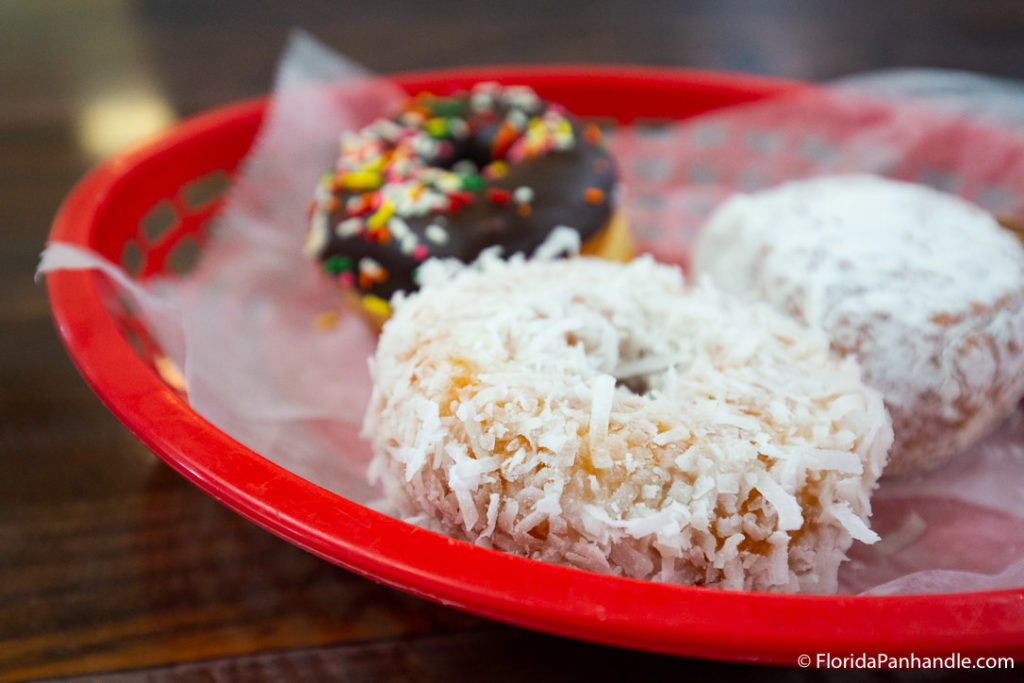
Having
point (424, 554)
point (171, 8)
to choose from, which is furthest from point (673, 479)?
point (171, 8)

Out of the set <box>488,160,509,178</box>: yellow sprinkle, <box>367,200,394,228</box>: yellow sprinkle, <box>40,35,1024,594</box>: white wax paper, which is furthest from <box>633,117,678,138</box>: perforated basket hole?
<box>367,200,394,228</box>: yellow sprinkle

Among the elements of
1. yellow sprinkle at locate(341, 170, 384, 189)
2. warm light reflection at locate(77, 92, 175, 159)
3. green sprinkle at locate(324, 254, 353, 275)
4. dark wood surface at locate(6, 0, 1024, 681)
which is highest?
yellow sprinkle at locate(341, 170, 384, 189)

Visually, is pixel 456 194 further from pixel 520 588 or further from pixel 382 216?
A: pixel 520 588

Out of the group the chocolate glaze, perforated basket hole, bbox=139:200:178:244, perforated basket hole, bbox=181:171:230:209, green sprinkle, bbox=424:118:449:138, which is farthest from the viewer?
perforated basket hole, bbox=181:171:230:209

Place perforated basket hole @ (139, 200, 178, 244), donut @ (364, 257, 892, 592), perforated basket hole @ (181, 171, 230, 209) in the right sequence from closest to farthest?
donut @ (364, 257, 892, 592), perforated basket hole @ (139, 200, 178, 244), perforated basket hole @ (181, 171, 230, 209)

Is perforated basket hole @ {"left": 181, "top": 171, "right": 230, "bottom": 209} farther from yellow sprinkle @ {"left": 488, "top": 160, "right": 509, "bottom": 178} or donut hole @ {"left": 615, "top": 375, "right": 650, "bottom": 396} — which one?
donut hole @ {"left": 615, "top": 375, "right": 650, "bottom": 396}

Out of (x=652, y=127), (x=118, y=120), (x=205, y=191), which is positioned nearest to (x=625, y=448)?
(x=652, y=127)

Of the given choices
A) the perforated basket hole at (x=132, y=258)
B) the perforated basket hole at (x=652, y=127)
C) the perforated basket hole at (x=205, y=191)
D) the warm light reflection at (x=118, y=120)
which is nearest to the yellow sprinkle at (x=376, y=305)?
the perforated basket hole at (x=132, y=258)
